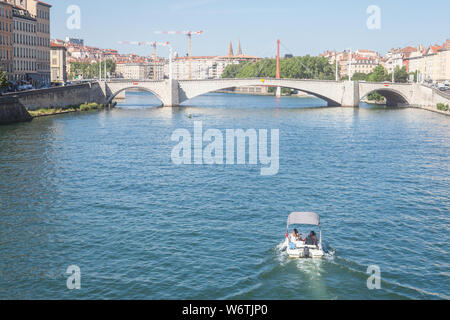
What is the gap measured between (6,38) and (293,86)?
140 feet

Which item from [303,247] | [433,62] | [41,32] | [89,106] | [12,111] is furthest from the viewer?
[433,62]

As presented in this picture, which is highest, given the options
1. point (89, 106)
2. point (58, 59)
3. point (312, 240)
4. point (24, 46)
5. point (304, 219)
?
point (58, 59)

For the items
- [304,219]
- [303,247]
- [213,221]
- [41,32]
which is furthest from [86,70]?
[303,247]

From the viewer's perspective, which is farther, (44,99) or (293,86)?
(293,86)

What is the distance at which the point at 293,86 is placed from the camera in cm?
9219

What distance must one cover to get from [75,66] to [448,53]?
106m

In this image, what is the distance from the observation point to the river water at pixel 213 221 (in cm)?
1764

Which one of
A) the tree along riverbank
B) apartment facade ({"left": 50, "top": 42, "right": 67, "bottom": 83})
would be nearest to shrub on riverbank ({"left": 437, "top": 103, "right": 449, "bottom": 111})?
the tree along riverbank

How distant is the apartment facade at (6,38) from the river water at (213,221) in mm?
29233

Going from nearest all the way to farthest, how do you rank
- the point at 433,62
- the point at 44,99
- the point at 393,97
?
the point at 44,99 → the point at 393,97 → the point at 433,62

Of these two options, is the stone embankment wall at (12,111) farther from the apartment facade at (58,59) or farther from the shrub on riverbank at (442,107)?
the shrub on riverbank at (442,107)

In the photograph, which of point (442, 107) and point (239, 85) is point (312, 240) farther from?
point (239, 85)
